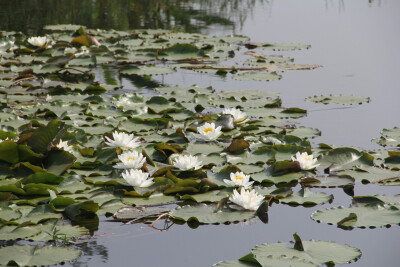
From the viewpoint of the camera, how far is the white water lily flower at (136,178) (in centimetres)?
283

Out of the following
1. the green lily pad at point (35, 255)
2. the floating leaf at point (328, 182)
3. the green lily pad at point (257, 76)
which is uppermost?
the green lily pad at point (257, 76)

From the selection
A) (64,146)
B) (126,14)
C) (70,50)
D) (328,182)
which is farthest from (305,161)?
(126,14)

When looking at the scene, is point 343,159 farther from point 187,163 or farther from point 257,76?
point 257,76

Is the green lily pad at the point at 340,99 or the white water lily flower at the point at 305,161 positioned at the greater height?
the green lily pad at the point at 340,99

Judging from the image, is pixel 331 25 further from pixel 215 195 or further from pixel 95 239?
pixel 95 239

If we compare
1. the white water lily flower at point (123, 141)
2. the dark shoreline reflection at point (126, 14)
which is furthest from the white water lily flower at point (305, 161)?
the dark shoreline reflection at point (126, 14)

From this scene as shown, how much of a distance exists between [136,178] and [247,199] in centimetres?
54

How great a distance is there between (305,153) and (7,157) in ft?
4.94

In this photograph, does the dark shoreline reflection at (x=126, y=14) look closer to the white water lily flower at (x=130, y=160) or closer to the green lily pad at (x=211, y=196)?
the white water lily flower at (x=130, y=160)

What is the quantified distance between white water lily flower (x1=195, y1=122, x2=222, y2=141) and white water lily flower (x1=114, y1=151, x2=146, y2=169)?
58 cm

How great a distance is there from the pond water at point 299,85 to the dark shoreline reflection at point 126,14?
3 cm

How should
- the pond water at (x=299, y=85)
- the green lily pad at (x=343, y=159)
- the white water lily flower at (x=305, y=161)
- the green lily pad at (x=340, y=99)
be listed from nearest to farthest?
the pond water at (x=299, y=85) → the white water lily flower at (x=305, y=161) → the green lily pad at (x=343, y=159) → the green lily pad at (x=340, y=99)

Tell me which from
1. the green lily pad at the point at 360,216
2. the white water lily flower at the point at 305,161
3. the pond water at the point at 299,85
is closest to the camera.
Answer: the pond water at the point at 299,85

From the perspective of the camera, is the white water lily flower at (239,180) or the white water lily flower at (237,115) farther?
the white water lily flower at (237,115)
